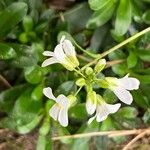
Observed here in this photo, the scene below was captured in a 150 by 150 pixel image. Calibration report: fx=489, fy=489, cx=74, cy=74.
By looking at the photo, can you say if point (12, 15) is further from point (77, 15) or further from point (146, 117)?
point (146, 117)

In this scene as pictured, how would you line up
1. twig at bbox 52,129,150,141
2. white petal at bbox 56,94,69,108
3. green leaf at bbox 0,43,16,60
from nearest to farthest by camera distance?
white petal at bbox 56,94,69,108 → green leaf at bbox 0,43,16,60 → twig at bbox 52,129,150,141

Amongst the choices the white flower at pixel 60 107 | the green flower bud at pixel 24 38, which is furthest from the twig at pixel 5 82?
the white flower at pixel 60 107

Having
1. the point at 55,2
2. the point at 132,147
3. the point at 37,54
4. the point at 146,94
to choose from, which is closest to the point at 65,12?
the point at 55,2

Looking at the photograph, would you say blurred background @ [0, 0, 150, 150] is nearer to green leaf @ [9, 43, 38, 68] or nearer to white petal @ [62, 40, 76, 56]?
green leaf @ [9, 43, 38, 68]

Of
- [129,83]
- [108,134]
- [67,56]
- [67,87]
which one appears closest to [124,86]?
[129,83]

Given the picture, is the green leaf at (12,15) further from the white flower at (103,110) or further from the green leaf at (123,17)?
the white flower at (103,110)

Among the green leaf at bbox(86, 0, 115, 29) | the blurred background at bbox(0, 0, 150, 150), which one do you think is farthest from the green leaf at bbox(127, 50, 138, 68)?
the green leaf at bbox(86, 0, 115, 29)

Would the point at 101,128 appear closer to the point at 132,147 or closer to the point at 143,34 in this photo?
the point at 132,147
